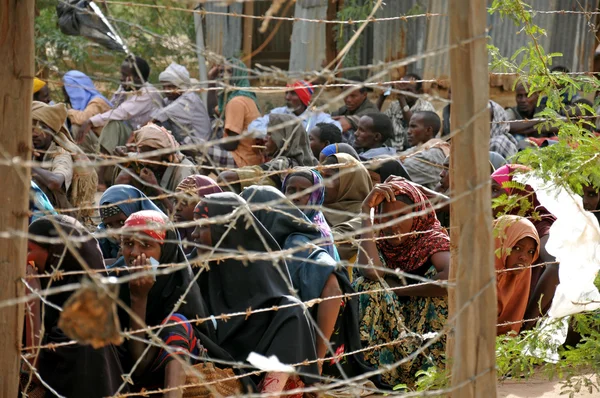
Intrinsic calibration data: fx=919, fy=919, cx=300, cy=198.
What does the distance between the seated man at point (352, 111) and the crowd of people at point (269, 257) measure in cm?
63

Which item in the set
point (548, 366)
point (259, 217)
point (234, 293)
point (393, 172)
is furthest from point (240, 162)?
point (548, 366)

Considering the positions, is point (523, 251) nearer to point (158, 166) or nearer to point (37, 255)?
point (37, 255)

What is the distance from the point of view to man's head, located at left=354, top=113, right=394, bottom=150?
321 inches

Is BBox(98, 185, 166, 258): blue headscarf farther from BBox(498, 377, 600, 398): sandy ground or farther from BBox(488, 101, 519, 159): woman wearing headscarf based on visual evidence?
BBox(488, 101, 519, 159): woman wearing headscarf

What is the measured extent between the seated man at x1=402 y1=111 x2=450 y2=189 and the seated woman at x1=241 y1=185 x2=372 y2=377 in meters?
2.35

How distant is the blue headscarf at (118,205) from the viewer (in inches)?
200

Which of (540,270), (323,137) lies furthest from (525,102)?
(540,270)

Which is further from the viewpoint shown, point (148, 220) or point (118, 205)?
point (118, 205)

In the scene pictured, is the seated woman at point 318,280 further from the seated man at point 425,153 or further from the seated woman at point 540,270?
the seated man at point 425,153

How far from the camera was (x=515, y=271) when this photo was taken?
541cm

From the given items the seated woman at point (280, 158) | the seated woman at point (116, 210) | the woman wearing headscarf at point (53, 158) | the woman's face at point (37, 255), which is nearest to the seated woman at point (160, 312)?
the woman's face at point (37, 255)

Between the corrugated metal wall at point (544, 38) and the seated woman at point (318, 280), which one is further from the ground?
the corrugated metal wall at point (544, 38)

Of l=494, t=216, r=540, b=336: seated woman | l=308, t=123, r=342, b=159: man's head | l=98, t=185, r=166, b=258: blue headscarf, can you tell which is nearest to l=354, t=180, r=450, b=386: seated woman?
l=494, t=216, r=540, b=336: seated woman

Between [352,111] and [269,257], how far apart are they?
6916mm
